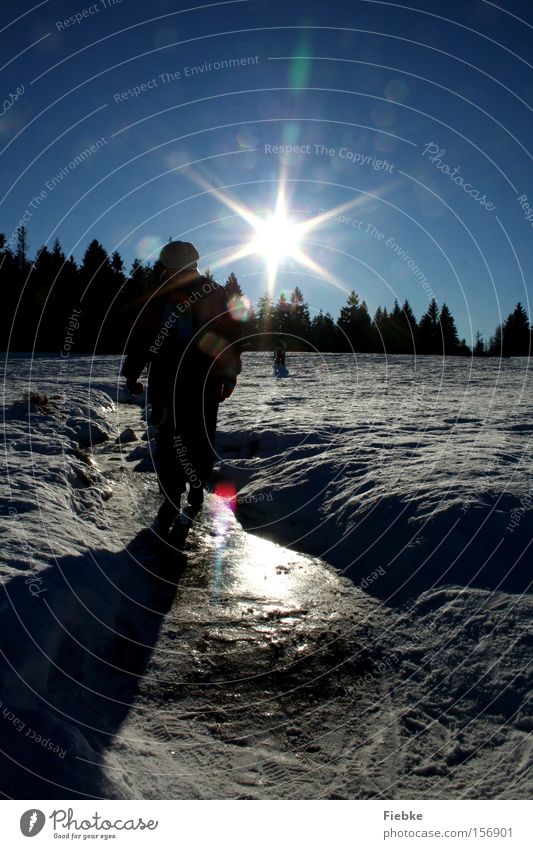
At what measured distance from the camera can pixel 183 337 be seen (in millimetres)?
5320

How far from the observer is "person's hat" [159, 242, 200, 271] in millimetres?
5387

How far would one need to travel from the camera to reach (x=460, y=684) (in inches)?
118

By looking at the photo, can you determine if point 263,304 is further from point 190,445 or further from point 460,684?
point 460,684

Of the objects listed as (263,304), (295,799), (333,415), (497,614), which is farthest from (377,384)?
(263,304)

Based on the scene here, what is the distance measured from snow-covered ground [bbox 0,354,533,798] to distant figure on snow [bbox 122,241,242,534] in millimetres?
771
